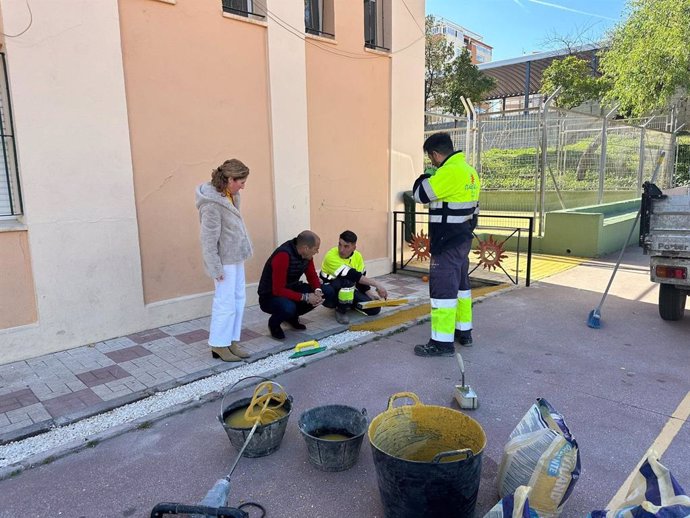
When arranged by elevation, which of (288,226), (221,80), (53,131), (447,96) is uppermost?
(447,96)

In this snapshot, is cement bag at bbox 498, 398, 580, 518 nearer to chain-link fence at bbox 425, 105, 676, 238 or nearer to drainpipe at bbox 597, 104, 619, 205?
chain-link fence at bbox 425, 105, 676, 238

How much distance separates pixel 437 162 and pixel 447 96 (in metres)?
21.6

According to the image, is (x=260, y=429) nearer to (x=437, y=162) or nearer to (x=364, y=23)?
(x=437, y=162)

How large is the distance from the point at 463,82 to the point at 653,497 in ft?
77.2

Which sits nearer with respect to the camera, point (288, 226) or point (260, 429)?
point (260, 429)

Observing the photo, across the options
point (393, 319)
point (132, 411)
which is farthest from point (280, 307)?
point (132, 411)

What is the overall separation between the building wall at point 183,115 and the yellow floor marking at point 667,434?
15.0 feet

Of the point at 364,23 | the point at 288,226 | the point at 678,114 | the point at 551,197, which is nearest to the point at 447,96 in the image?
the point at 678,114

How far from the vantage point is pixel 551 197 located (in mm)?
10781

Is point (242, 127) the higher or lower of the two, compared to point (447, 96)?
lower

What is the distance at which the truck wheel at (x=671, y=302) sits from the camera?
5375 mm

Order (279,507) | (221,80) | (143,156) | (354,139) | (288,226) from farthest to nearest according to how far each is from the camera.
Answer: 1. (354,139)
2. (288,226)
3. (221,80)
4. (143,156)
5. (279,507)

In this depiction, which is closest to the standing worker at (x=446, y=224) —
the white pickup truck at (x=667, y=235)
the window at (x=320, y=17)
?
the white pickup truck at (x=667, y=235)

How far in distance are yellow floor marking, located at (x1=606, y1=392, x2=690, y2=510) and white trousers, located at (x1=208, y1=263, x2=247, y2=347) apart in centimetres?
308
